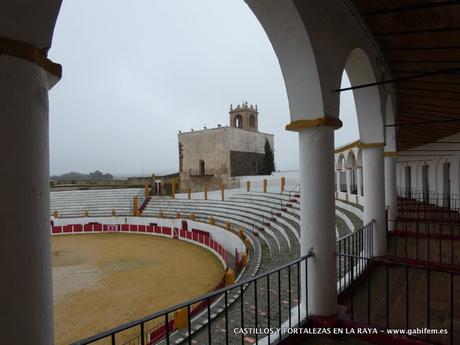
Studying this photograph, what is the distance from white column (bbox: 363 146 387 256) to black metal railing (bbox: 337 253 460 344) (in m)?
0.62

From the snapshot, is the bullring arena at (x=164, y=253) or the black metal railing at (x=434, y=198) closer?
the bullring arena at (x=164, y=253)

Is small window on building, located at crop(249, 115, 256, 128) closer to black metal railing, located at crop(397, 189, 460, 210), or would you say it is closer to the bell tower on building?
the bell tower on building

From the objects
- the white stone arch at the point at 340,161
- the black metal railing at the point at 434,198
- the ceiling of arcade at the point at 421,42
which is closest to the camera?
the ceiling of arcade at the point at 421,42

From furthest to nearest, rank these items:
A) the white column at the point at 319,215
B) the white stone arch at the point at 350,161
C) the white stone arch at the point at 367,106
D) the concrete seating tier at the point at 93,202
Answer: the concrete seating tier at the point at 93,202, the white stone arch at the point at 350,161, the white stone arch at the point at 367,106, the white column at the point at 319,215

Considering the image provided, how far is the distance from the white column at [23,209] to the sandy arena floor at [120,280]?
6.47 m

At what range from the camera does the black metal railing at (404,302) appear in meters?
3.05

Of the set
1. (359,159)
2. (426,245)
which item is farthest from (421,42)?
(359,159)

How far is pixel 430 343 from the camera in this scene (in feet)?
8.99

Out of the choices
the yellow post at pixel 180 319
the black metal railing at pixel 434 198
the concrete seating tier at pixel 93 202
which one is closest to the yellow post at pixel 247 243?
the yellow post at pixel 180 319

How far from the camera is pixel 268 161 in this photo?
37.8 metres

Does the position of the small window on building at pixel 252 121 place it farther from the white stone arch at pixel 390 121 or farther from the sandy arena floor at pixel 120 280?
the white stone arch at pixel 390 121

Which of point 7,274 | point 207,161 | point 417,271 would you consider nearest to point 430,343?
point 417,271

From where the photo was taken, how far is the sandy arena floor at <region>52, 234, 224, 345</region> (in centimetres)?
773

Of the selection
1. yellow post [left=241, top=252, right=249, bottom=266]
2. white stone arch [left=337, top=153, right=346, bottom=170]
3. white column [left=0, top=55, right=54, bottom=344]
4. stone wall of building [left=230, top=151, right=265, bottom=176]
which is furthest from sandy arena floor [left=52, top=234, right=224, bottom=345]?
stone wall of building [left=230, top=151, right=265, bottom=176]
